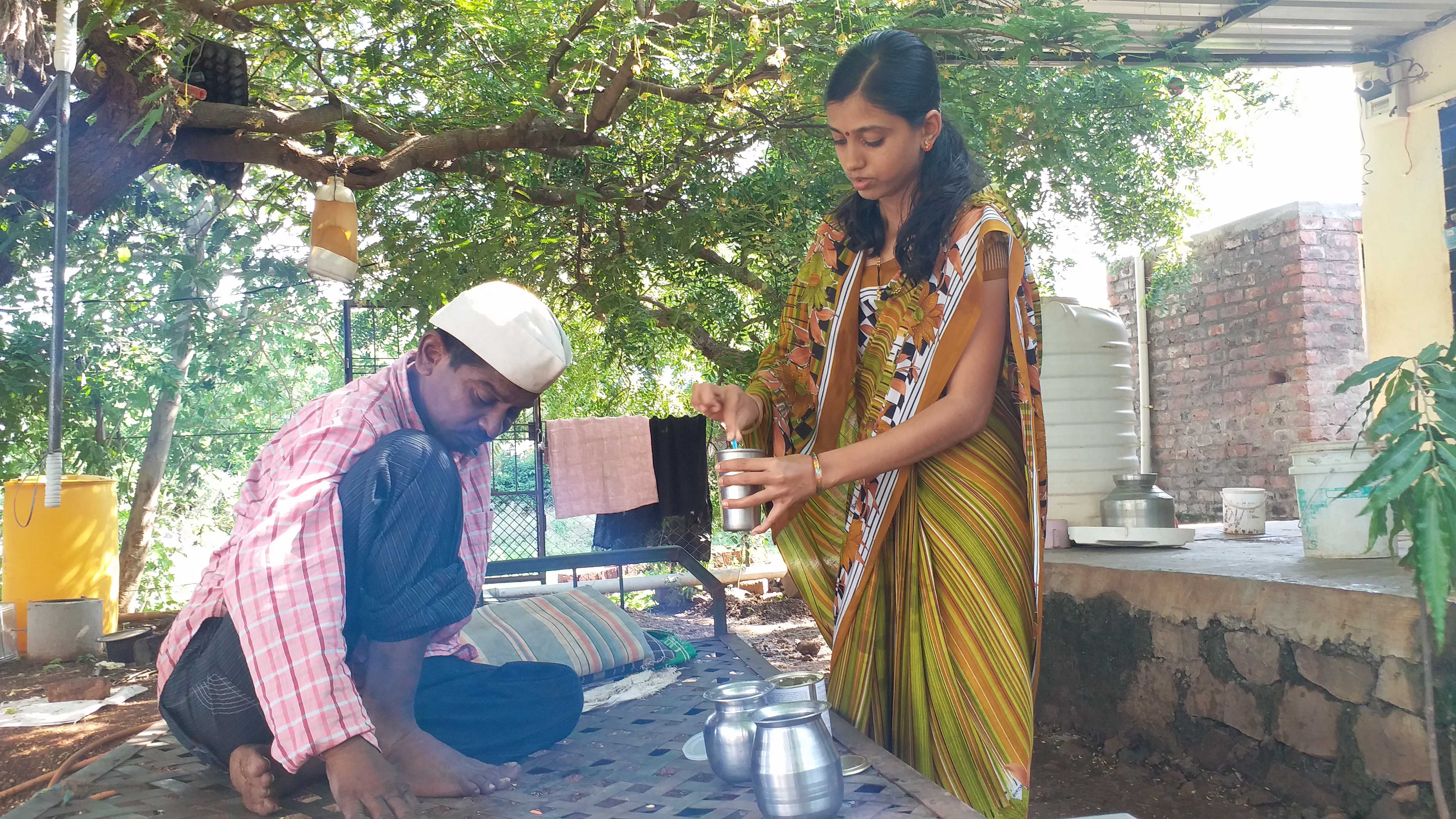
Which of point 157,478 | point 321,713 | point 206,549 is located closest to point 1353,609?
point 321,713

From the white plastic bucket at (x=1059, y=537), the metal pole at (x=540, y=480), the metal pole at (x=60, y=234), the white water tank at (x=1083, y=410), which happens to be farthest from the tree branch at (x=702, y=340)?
the metal pole at (x=60, y=234)

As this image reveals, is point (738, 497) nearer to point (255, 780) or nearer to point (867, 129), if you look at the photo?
point (867, 129)

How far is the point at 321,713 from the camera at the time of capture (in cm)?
145

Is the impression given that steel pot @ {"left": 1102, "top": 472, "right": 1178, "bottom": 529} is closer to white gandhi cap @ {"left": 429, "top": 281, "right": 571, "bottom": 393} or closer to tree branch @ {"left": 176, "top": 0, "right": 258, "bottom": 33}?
white gandhi cap @ {"left": 429, "top": 281, "right": 571, "bottom": 393}

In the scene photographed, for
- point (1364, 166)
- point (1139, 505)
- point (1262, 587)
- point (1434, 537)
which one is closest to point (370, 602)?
point (1434, 537)

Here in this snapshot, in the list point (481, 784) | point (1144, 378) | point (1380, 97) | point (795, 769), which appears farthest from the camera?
point (1144, 378)

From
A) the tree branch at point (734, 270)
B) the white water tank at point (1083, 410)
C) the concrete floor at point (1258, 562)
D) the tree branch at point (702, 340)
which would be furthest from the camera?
the tree branch at point (702, 340)

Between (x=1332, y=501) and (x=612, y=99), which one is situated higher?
(x=612, y=99)

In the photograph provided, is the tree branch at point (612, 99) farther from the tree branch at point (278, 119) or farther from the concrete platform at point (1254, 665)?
the concrete platform at point (1254, 665)

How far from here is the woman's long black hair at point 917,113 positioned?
187 centimetres

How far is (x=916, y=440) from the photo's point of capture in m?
1.76

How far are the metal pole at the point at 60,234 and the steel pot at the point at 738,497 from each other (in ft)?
7.78

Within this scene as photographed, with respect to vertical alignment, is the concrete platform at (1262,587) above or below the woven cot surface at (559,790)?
above

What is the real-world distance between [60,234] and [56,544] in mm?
3691
